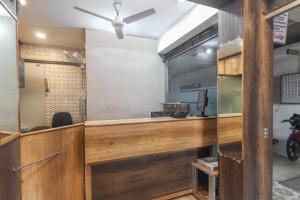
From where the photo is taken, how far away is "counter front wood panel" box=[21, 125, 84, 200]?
1.63m

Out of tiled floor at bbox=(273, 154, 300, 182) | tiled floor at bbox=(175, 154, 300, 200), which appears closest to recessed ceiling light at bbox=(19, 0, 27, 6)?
tiled floor at bbox=(175, 154, 300, 200)

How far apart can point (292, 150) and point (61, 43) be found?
6.58 metres

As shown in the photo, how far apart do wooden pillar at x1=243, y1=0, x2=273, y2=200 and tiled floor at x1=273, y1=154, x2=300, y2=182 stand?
5.50 ft

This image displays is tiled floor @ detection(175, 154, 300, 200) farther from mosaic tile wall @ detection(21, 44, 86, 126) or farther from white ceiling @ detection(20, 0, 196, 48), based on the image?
mosaic tile wall @ detection(21, 44, 86, 126)

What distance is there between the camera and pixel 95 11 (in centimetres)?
340

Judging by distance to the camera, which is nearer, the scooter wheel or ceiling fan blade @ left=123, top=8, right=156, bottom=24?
ceiling fan blade @ left=123, top=8, right=156, bottom=24

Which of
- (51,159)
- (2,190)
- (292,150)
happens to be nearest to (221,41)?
(51,159)

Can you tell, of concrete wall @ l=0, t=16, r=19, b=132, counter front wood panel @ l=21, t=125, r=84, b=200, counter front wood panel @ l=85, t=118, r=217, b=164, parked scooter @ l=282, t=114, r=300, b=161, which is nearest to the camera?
concrete wall @ l=0, t=16, r=19, b=132

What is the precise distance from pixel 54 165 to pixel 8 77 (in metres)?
0.96

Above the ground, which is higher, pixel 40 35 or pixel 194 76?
pixel 40 35

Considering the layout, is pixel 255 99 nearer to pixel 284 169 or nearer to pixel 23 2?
pixel 284 169

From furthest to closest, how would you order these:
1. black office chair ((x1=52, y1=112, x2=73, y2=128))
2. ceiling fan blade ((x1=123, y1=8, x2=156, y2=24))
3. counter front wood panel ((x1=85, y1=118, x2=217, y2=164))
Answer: black office chair ((x1=52, y1=112, x2=73, y2=128))
ceiling fan blade ((x1=123, y1=8, x2=156, y2=24))
counter front wood panel ((x1=85, y1=118, x2=217, y2=164))

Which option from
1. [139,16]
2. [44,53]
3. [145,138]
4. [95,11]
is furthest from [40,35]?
[145,138]

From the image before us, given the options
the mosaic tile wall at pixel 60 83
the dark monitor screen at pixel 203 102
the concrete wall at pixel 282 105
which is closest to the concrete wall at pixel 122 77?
the mosaic tile wall at pixel 60 83
